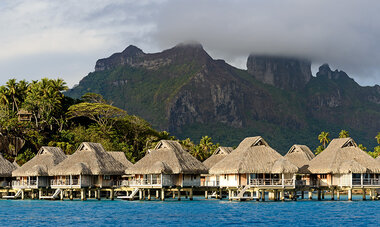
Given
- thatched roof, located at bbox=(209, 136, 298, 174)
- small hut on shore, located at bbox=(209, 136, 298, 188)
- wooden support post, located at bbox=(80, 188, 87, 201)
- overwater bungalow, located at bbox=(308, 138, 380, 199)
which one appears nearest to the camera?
thatched roof, located at bbox=(209, 136, 298, 174)

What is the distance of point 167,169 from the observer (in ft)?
184

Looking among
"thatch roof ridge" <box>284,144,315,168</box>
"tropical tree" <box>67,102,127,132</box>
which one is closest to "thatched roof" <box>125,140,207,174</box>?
"thatch roof ridge" <box>284,144,315,168</box>

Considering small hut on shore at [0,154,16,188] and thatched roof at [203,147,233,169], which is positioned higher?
thatched roof at [203,147,233,169]

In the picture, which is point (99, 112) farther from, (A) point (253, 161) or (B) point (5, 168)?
(A) point (253, 161)

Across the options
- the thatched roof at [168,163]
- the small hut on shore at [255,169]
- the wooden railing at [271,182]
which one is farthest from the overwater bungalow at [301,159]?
the thatched roof at [168,163]

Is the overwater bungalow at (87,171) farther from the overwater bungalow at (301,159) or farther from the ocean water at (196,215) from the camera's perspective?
the overwater bungalow at (301,159)

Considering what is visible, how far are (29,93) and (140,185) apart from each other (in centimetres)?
3668

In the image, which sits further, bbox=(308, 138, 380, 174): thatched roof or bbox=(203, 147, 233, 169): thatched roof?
bbox=(203, 147, 233, 169): thatched roof

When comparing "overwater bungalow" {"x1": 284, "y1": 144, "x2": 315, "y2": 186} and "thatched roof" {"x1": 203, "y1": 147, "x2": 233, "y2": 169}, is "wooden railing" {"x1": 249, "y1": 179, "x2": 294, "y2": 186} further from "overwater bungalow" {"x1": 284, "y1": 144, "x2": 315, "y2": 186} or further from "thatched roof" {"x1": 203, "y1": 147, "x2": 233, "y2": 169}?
"thatched roof" {"x1": 203, "y1": 147, "x2": 233, "y2": 169}

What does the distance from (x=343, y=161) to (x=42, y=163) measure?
31.5 meters

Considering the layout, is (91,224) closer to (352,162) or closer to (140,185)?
(140,185)

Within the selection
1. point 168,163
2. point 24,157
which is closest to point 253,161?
point 168,163

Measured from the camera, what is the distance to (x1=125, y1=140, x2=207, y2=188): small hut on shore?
56.3 m

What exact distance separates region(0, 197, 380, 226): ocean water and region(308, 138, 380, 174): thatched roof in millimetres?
4761
